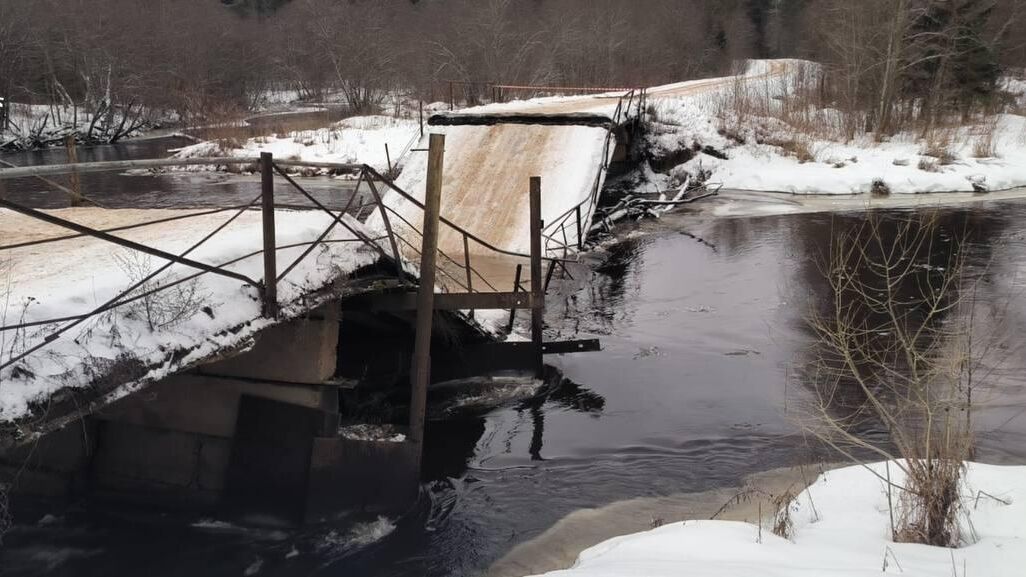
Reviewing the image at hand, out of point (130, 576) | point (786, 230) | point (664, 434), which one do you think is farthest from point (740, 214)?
point (130, 576)

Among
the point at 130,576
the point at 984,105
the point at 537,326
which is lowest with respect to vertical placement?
the point at 130,576

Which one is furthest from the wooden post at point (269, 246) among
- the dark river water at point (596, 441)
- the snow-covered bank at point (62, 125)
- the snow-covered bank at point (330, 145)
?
the snow-covered bank at point (62, 125)

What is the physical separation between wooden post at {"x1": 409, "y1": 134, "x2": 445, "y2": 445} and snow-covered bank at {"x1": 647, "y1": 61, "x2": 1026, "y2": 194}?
725 inches

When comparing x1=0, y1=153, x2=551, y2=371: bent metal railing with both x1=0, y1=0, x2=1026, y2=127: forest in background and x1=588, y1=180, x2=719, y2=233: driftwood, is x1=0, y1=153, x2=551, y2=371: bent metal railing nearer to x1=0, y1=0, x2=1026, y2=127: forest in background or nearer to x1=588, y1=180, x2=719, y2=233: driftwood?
x1=588, y1=180, x2=719, y2=233: driftwood

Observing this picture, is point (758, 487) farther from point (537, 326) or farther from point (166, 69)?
point (166, 69)

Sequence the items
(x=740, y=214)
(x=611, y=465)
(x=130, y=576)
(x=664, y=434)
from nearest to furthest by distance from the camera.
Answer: (x=130, y=576) < (x=611, y=465) < (x=664, y=434) < (x=740, y=214)

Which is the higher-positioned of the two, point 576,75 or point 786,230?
point 576,75

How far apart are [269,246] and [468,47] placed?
43.0m

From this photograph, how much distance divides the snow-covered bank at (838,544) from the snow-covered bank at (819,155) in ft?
62.3

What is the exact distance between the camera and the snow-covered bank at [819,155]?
953 inches

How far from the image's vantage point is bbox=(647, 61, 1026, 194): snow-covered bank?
2420 cm

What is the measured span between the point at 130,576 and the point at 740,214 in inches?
708

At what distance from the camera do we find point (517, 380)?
10750 mm

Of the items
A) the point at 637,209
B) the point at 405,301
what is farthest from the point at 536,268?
the point at 637,209
